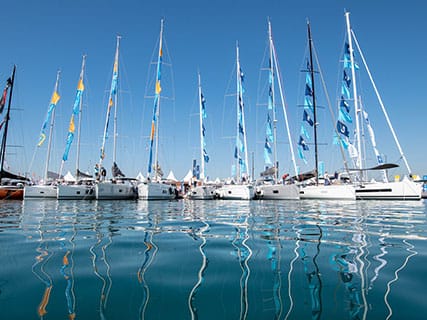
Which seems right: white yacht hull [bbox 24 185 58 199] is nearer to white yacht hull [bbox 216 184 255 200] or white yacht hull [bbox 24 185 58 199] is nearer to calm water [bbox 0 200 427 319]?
white yacht hull [bbox 216 184 255 200]

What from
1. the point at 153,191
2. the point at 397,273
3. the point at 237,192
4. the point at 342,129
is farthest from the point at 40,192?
the point at 397,273

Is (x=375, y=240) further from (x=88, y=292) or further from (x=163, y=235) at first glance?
(x=88, y=292)

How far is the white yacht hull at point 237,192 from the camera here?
3009cm

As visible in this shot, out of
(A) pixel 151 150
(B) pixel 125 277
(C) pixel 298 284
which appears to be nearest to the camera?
(C) pixel 298 284

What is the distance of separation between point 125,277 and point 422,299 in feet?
11.0

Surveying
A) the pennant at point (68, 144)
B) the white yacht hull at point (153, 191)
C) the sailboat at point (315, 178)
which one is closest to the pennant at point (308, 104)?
the sailboat at point (315, 178)

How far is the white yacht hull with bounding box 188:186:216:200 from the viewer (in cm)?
3347

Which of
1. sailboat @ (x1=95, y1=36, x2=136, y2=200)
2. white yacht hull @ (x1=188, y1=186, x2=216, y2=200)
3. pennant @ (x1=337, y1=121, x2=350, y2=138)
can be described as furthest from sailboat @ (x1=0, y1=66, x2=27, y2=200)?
pennant @ (x1=337, y1=121, x2=350, y2=138)

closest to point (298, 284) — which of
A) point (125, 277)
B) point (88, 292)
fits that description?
point (125, 277)

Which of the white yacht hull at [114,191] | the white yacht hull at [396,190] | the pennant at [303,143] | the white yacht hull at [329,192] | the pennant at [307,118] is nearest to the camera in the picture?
the white yacht hull at [396,190]

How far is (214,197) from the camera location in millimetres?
34906

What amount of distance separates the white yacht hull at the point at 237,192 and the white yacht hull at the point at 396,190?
37.6ft

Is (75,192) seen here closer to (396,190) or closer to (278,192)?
(278,192)

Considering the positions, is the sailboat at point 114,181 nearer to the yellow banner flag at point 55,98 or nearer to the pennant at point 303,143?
the yellow banner flag at point 55,98
